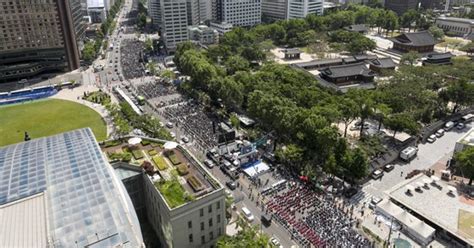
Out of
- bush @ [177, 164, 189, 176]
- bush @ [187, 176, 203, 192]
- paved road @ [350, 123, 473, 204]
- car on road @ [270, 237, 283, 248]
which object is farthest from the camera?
paved road @ [350, 123, 473, 204]

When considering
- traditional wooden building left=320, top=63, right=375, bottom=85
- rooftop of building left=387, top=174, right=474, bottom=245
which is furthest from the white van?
traditional wooden building left=320, top=63, right=375, bottom=85

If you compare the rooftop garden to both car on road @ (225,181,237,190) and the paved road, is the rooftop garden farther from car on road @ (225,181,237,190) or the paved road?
the paved road

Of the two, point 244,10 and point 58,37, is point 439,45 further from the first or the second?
point 58,37

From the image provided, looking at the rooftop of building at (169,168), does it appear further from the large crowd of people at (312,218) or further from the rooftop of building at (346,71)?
the rooftop of building at (346,71)

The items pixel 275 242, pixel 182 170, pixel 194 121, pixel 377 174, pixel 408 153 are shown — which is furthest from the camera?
pixel 194 121

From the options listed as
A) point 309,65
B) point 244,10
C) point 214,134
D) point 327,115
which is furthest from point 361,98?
point 244,10

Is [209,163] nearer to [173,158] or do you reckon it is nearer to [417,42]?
[173,158]

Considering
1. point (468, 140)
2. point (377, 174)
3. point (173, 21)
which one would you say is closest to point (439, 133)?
point (468, 140)
